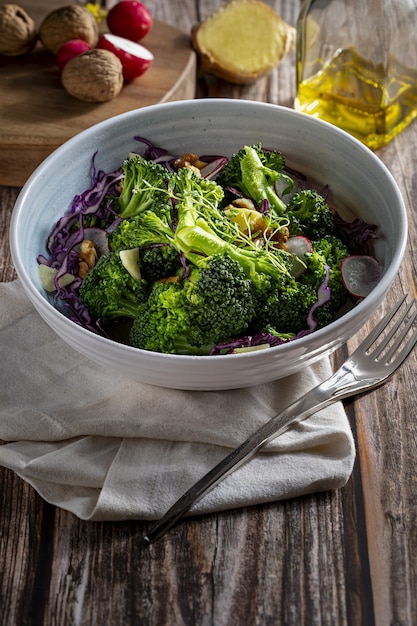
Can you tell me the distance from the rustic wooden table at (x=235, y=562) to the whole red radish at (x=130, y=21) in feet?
6.74

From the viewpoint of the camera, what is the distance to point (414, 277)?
269 centimetres

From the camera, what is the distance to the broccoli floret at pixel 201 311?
2.03 meters

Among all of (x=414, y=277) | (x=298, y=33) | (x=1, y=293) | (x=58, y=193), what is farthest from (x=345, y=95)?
(x=1, y=293)

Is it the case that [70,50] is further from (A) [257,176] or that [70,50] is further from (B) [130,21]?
(A) [257,176]

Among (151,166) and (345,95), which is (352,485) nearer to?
(151,166)

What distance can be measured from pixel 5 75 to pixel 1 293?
1.19 m

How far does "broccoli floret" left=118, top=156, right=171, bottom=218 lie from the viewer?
2.34 m

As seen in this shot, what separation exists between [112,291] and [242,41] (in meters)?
1.74

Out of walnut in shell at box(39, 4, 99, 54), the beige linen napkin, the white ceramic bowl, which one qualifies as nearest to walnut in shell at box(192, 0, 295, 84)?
walnut in shell at box(39, 4, 99, 54)

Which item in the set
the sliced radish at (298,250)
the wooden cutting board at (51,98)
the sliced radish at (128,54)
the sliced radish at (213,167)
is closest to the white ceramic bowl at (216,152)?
the sliced radish at (213,167)

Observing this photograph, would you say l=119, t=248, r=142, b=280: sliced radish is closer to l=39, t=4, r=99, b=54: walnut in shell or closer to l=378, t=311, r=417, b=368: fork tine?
l=378, t=311, r=417, b=368: fork tine

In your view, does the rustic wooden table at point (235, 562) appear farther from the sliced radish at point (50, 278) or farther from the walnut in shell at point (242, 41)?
the walnut in shell at point (242, 41)

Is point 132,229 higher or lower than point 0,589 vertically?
higher

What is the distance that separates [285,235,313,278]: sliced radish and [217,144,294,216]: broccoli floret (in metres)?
0.12
